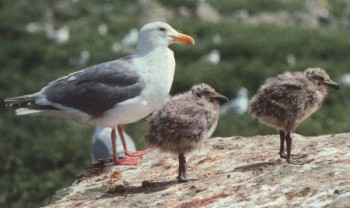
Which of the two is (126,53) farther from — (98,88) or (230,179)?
(230,179)

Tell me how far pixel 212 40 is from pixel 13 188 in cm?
1196

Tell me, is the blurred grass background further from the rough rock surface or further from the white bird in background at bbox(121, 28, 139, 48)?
the rough rock surface

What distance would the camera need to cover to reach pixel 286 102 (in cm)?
749

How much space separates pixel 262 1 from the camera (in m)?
34.0

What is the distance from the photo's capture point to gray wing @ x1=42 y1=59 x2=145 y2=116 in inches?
357

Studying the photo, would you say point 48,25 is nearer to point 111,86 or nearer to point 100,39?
point 100,39

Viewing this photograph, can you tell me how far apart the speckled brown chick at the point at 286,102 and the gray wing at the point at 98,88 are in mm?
1758

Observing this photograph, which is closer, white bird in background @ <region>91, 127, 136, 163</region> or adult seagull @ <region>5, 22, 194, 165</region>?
adult seagull @ <region>5, 22, 194, 165</region>

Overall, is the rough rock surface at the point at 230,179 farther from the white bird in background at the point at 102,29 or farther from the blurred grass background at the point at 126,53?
the white bird in background at the point at 102,29

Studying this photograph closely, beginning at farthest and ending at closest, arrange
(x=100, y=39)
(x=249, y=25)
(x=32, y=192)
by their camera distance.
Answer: (x=249, y=25)
(x=100, y=39)
(x=32, y=192)

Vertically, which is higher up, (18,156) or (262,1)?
(262,1)

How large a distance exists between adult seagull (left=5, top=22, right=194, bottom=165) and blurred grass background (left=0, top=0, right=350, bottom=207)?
169 inches

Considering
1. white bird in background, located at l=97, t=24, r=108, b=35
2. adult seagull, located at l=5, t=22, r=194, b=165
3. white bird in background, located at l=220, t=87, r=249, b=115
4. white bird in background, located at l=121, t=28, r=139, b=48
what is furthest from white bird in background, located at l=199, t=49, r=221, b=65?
adult seagull, located at l=5, t=22, r=194, b=165

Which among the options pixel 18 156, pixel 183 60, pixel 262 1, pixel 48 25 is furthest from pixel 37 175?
pixel 262 1
